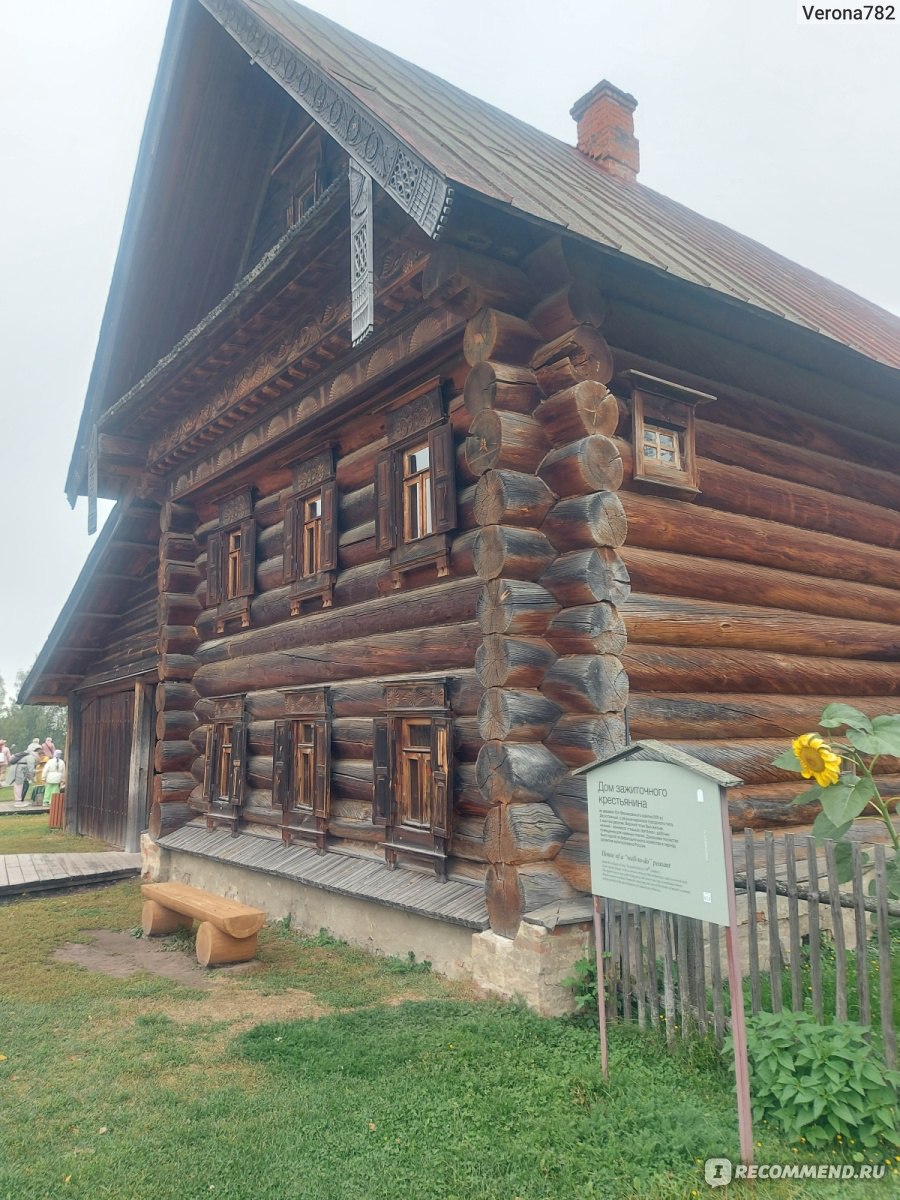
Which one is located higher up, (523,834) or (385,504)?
(385,504)

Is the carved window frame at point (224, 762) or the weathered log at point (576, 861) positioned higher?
the carved window frame at point (224, 762)

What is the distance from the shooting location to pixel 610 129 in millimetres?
12773

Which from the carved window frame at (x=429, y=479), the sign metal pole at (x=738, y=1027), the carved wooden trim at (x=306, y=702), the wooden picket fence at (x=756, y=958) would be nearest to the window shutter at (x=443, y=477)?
the carved window frame at (x=429, y=479)

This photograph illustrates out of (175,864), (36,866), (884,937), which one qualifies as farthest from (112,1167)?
(36,866)

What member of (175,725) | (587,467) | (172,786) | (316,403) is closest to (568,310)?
(587,467)

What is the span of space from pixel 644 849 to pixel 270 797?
6.58m

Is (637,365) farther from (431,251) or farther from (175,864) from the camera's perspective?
(175,864)

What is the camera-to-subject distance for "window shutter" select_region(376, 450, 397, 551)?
805cm

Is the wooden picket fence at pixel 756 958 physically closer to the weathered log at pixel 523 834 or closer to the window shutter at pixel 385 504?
the weathered log at pixel 523 834

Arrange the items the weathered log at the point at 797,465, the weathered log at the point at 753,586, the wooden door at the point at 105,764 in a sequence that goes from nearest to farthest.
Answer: the weathered log at the point at 753,586
the weathered log at the point at 797,465
the wooden door at the point at 105,764

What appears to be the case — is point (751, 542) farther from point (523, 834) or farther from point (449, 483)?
point (523, 834)

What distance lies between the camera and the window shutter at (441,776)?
7023 millimetres

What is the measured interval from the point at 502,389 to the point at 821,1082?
190 inches

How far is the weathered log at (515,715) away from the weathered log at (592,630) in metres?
0.44
